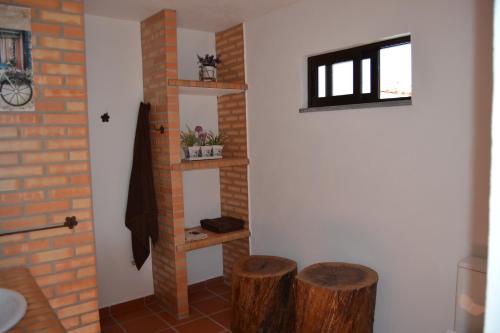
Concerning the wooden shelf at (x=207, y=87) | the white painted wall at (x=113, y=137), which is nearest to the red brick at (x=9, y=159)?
the white painted wall at (x=113, y=137)

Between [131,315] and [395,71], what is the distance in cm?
285

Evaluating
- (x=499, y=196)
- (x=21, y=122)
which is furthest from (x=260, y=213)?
(x=499, y=196)

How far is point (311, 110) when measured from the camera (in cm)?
295

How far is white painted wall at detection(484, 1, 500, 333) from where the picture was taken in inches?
35.0

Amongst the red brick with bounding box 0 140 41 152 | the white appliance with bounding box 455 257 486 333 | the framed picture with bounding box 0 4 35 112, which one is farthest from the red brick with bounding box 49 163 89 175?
the white appliance with bounding box 455 257 486 333

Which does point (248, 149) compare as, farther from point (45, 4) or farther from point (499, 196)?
point (499, 196)

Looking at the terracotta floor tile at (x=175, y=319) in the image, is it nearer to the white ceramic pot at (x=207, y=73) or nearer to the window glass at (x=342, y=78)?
the white ceramic pot at (x=207, y=73)

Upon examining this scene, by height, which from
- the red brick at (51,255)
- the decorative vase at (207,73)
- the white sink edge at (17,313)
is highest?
the decorative vase at (207,73)

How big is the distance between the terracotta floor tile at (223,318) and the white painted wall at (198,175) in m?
0.62

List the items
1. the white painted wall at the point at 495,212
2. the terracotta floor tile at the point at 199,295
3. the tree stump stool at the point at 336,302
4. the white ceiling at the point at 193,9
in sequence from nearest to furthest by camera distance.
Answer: the white painted wall at the point at 495,212, the tree stump stool at the point at 336,302, the white ceiling at the point at 193,9, the terracotta floor tile at the point at 199,295

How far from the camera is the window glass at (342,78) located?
282cm

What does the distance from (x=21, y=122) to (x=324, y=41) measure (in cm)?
202

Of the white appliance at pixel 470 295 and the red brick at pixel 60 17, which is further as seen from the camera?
the red brick at pixel 60 17

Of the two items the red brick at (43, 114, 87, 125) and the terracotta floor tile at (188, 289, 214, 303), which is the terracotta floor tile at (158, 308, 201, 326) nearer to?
the terracotta floor tile at (188, 289, 214, 303)
